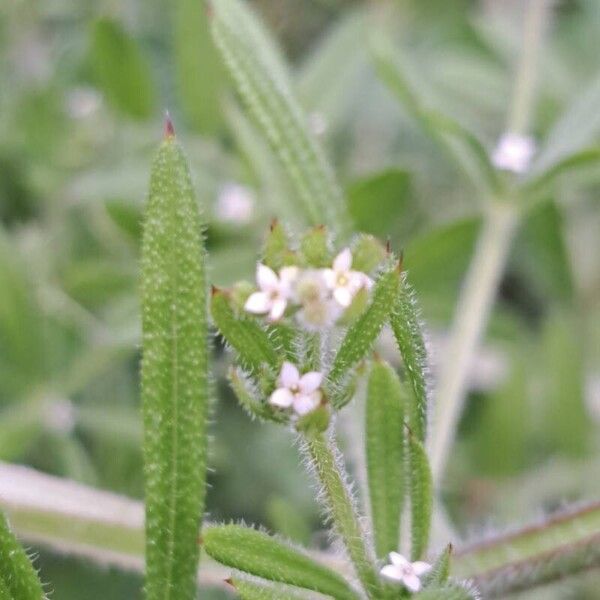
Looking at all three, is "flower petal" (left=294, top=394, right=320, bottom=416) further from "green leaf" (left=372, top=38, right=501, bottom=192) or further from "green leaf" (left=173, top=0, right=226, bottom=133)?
"green leaf" (left=173, top=0, right=226, bottom=133)

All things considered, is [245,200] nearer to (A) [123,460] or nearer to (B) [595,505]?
(A) [123,460]

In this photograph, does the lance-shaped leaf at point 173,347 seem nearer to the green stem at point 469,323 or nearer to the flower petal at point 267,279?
the flower petal at point 267,279

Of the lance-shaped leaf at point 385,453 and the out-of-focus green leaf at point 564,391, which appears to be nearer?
the lance-shaped leaf at point 385,453

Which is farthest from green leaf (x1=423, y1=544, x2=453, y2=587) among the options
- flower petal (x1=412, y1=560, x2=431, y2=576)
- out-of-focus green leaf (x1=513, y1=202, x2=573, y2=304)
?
out-of-focus green leaf (x1=513, y1=202, x2=573, y2=304)

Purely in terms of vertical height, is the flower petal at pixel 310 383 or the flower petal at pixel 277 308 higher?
the flower petal at pixel 277 308

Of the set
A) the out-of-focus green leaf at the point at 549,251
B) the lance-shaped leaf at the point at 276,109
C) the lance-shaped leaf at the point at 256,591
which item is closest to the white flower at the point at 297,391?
A: the lance-shaped leaf at the point at 256,591

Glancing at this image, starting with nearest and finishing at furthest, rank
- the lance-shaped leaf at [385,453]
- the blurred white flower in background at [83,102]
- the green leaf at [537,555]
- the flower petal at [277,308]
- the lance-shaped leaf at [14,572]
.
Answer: the flower petal at [277,308] → the lance-shaped leaf at [14,572] → the lance-shaped leaf at [385,453] → the green leaf at [537,555] → the blurred white flower in background at [83,102]

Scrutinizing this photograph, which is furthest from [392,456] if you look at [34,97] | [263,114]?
[34,97]
